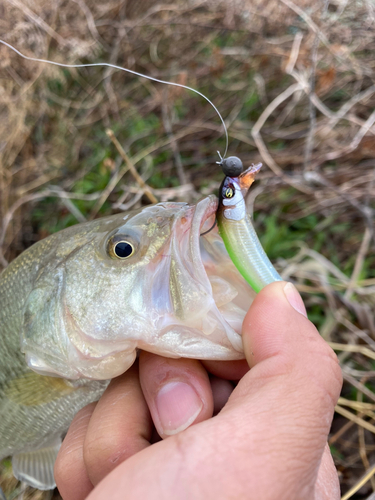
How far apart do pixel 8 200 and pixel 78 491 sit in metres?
2.45

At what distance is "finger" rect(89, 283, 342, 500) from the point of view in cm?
68

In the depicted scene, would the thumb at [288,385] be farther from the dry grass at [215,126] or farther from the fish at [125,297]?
the dry grass at [215,126]

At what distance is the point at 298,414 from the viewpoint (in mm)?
754

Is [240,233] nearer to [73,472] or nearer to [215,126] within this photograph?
[73,472]

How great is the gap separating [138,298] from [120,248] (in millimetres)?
166

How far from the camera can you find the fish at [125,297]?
3.27 ft

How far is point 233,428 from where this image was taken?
0.73 metres

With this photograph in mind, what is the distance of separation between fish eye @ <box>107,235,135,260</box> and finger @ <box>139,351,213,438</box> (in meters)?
0.34

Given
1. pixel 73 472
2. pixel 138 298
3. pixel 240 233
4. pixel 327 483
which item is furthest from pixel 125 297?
pixel 327 483

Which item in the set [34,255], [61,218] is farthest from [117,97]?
[34,255]

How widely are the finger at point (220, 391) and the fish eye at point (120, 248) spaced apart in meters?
0.58

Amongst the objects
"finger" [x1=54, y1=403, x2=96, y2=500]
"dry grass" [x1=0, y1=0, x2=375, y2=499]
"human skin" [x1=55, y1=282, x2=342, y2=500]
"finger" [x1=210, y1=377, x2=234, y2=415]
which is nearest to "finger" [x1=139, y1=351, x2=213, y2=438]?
"human skin" [x1=55, y1=282, x2=342, y2=500]

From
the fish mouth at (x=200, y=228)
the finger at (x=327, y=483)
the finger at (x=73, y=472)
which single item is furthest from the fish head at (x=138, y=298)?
the finger at (x=327, y=483)

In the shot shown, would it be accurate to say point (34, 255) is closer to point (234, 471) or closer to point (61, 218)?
point (234, 471)
